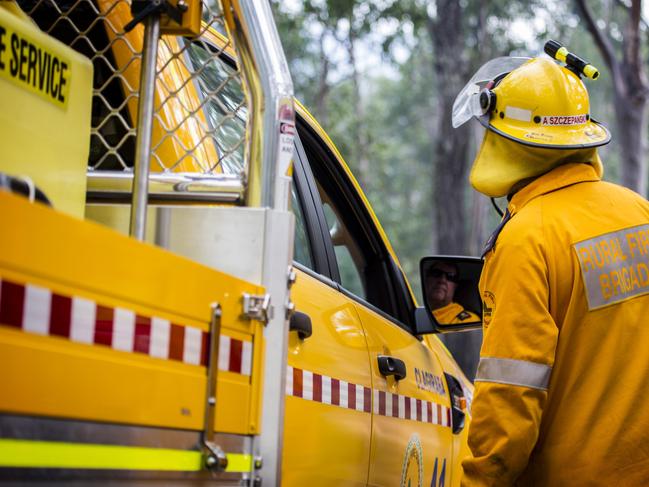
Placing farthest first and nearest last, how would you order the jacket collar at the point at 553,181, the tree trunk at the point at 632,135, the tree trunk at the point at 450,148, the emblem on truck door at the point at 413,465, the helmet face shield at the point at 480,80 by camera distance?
the tree trunk at the point at 450,148, the tree trunk at the point at 632,135, the emblem on truck door at the point at 413,465, the helmet face shield at the point at 480,80, the jacket collar at the point at 553,181

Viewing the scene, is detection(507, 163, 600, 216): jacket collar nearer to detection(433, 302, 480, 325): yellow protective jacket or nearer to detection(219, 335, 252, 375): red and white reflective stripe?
detection(433, 302, 480, 325): yellow protective jacket

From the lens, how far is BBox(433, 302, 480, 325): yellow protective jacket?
3742 millimetres

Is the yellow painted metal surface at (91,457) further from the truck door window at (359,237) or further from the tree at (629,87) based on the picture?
the tree at (629,87)

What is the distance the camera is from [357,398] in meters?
3.00

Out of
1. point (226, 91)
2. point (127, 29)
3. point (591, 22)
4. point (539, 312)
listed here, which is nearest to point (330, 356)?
point (539, 312)

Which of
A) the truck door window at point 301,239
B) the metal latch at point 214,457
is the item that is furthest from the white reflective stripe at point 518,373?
the metal latch at point 214,457

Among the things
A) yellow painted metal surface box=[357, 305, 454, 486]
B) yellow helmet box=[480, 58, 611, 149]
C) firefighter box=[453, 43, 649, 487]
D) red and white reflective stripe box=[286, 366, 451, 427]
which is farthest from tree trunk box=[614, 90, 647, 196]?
firefighter box=[453, 43, 649, 487]

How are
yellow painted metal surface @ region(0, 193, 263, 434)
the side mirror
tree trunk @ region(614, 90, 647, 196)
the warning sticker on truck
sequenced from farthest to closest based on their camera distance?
tree trunk @ region(614, 90, 647, 196) → the side mirror → the warning sticker on truck → yellow painted metal surface @ region(0, 193, 263, 434)

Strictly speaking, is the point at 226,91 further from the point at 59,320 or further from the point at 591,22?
the point at 591,22

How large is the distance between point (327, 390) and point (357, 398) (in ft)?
0.91

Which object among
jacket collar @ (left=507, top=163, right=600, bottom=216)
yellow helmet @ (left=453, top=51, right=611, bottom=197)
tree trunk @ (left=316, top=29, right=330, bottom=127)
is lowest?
jacket collar @ (left=507, top=163, right=600, bottom=216)

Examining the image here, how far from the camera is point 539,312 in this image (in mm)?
2680

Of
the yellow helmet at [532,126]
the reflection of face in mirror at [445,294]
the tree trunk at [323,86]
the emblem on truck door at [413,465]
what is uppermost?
the tree trunk at [323,86]

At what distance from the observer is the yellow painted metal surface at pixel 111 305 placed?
1367mm
